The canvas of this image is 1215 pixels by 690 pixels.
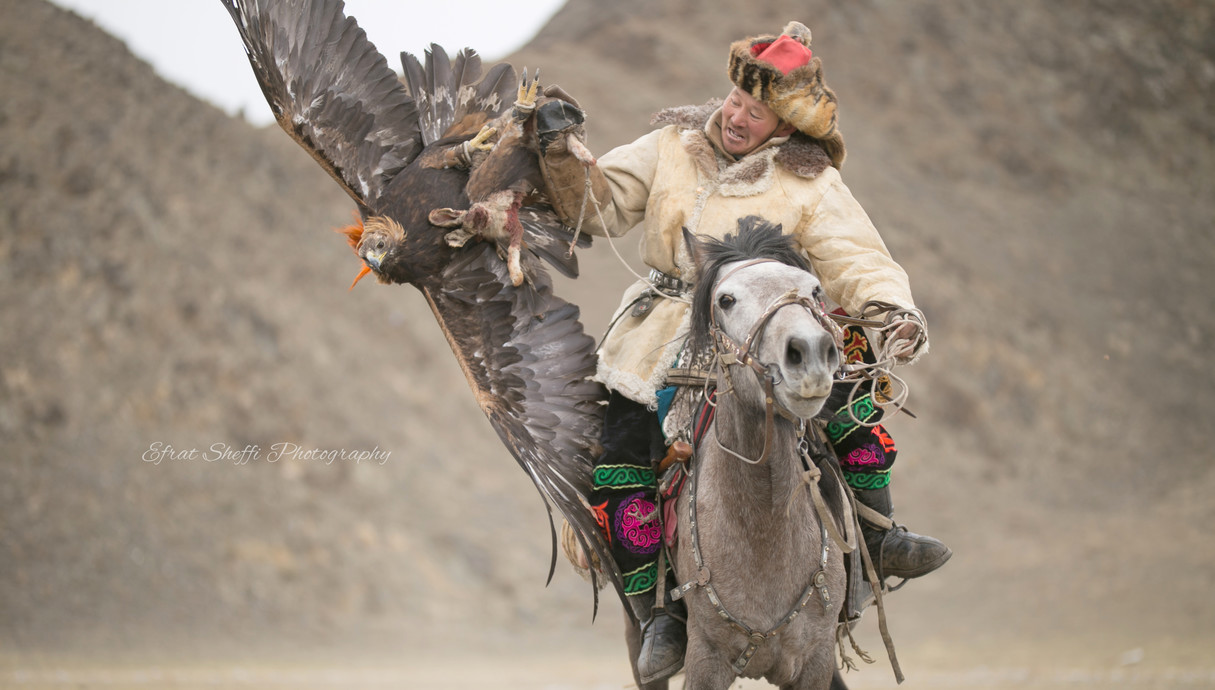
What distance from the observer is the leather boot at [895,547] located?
3.58 metres

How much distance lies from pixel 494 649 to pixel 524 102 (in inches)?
400

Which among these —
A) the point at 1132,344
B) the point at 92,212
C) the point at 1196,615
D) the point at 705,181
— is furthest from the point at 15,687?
the point at 1132,344

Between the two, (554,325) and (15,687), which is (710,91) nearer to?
(15,687)

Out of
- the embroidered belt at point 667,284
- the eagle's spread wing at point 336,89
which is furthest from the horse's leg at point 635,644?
the eagle's spread wing at point 336,89

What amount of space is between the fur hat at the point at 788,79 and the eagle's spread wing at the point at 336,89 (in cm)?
135

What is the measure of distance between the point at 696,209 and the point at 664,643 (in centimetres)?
145

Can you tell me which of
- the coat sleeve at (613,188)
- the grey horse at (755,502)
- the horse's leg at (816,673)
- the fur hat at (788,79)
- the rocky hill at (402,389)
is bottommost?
the rocky hill at (402,389)

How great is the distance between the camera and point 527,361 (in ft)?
12.3

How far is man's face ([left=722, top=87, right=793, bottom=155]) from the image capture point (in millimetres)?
3467

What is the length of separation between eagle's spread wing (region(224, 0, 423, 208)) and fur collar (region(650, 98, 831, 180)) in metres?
1.04

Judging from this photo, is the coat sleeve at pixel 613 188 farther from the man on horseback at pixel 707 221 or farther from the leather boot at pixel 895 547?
the leather boot at pixel 895 547

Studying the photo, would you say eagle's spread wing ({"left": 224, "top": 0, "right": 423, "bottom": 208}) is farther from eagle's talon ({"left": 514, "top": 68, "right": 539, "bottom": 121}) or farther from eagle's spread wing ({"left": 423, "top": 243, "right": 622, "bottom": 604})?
eagle's talon ({"left": 514, "top": 68, "right": 539, "bottom": 121})

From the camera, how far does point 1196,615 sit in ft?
39.5

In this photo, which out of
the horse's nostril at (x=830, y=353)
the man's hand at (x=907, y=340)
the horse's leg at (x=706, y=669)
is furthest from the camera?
the horse's leg at (x=706, y=669)
